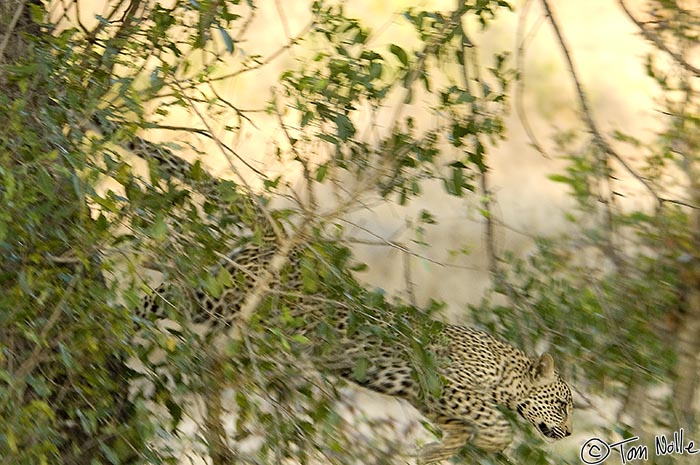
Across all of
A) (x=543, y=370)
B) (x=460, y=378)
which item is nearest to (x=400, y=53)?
(x=460, y=378)

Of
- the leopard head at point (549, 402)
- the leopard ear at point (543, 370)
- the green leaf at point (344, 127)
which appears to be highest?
the green leaf at point (344, 127)

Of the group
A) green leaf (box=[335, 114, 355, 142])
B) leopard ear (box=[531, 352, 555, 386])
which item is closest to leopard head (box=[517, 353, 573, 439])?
leopard ear (box=[531, 352, 555, 386])

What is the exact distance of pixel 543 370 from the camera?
332 cm

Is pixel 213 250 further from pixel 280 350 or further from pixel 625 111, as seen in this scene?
pixel 625 111

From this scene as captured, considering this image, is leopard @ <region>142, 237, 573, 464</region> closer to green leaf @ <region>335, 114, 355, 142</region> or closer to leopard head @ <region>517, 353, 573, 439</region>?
leopard head @ <region>517, 353, 573, 439</region>

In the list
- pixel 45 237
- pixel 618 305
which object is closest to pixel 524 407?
pixel 618 305

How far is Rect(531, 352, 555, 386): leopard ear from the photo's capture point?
3.31 meters

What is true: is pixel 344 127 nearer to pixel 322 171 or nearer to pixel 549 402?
pixel 322 171

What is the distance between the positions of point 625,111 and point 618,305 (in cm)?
332

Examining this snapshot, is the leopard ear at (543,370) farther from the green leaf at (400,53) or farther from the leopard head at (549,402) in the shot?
the green leaf at (400,53)

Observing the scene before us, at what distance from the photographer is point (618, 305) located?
315 cm

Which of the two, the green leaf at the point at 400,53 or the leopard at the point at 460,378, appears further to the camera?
the leopard at the point at 460,378

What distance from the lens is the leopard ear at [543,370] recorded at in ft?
10.8

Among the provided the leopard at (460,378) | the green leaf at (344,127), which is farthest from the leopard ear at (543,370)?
the green leaf at (344,127)
